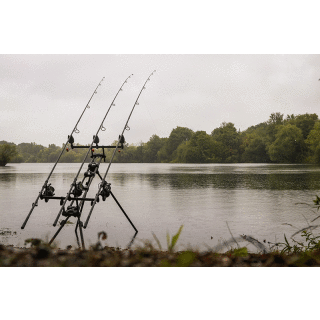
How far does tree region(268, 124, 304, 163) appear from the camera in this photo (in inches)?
3433

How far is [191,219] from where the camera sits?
29.4ft

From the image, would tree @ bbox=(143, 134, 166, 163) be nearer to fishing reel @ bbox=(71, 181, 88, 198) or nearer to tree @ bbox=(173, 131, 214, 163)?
tree @ bbox=(173, 131, 214, 163)

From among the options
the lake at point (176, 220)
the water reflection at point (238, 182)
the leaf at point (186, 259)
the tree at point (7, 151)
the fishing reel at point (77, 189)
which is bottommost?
the lake at point (176, 220)

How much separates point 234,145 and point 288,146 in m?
27.5

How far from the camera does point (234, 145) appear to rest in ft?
373

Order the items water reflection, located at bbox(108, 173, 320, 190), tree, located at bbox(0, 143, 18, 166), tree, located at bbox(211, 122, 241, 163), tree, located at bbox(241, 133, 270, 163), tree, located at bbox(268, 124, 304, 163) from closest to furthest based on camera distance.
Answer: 1. water reflection, located at bbox(108, 173, 320, 190)
2. tree, located at bbox(0, 143, 18, 166)
3. tree, located at bbox(268, 124, 304, 163)
4. tree, located at bbox(241, 133, 270, 163)
5. tree, located at bbox(211, 122, 241, 163)

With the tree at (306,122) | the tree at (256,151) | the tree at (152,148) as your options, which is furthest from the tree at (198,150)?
the tree at (306,122)

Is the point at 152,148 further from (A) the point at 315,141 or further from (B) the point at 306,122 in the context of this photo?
(A) the point at 315,141

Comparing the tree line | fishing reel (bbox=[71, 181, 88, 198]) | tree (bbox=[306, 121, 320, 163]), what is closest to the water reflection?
fishing reel (bbox=[71, 181, 88, 198])

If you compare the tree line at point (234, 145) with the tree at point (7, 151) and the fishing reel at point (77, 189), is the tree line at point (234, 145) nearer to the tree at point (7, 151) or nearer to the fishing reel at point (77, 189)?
the tree at point (7, 151)

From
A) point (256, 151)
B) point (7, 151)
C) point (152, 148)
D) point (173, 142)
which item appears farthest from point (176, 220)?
point (173, 142)

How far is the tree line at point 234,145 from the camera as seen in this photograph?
290ft

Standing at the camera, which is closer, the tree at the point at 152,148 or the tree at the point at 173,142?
the tree at the point at 152,148
